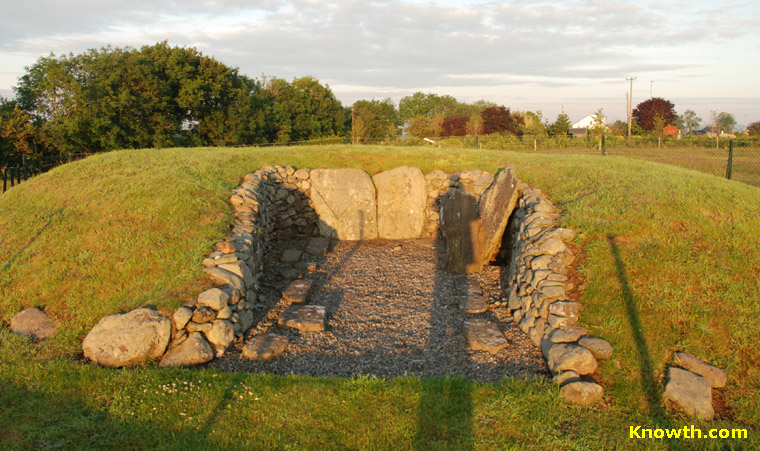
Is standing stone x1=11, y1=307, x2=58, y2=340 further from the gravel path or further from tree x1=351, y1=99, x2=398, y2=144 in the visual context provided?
tree x1=351, y1=99, x2=398, y2=144

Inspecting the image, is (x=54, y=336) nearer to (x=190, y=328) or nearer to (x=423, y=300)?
(x=190, y=328)

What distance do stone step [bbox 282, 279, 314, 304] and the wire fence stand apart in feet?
30.2

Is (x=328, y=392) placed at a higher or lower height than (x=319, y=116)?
lower

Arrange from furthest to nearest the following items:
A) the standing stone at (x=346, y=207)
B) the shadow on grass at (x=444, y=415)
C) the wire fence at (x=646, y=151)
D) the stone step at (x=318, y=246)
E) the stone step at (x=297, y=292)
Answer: the wire fence at (x=646, y=151), the standing stone at (x=346, y=207), the stone step at (x=318, y=246), the stone step at (x=297, y=292), the shadow on grass at (x=444, y=415)

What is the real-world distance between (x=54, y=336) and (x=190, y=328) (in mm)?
1555

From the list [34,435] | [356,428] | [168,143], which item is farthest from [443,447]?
[168,143]

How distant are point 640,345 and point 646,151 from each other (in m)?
17.4

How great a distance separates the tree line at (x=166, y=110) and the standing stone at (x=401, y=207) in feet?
46.1

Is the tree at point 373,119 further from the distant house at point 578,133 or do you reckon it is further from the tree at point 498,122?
the distant house at point 578,133

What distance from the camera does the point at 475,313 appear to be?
714cm

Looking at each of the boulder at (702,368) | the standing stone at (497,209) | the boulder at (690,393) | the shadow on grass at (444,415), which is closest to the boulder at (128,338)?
the shadow on grass at (444,415)

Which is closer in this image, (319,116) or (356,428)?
(356,428)

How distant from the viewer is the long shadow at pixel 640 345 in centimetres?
452

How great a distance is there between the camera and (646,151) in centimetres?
1958
